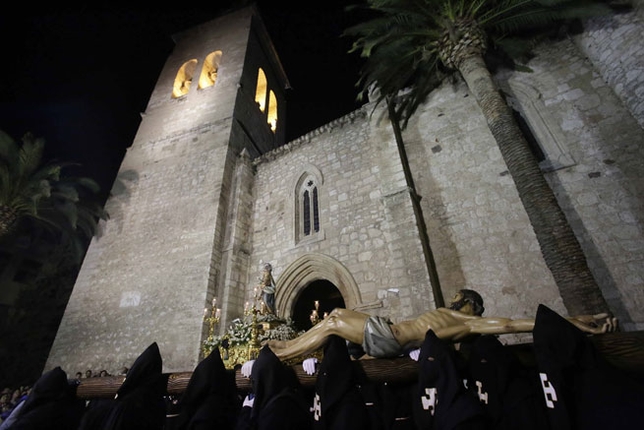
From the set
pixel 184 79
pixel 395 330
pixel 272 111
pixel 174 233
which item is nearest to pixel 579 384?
pixel 395 330

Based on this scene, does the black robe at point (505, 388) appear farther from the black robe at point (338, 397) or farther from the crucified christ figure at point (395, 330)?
the black robe at point (338, 397)

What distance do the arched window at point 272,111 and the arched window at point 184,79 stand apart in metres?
5.13

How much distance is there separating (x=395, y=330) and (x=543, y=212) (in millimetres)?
4322

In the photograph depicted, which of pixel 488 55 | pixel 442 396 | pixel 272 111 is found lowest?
pixel 442 396

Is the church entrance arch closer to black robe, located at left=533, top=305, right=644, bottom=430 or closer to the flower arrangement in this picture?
the flower arrangement

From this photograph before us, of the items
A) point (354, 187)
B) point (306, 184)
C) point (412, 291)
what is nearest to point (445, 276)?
point (412, 291)

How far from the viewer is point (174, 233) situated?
11.0m

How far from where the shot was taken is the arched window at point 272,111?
19.5 m

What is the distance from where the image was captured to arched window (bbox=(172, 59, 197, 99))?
17359mm

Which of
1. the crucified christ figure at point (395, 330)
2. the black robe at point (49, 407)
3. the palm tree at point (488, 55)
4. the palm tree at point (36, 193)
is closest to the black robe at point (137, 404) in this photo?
the black robe at point (49, 407)

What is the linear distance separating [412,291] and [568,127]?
19.0ft

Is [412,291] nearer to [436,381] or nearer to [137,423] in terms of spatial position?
[436,381]

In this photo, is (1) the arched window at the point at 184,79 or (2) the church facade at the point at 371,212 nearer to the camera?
(2) the church facade at the point at 371,212

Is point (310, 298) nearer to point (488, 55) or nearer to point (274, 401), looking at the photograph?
point (274, 401)
